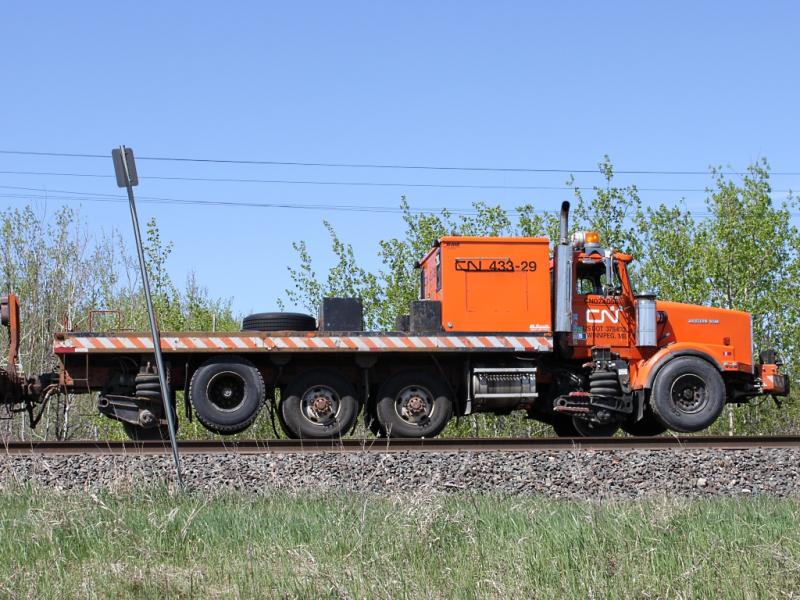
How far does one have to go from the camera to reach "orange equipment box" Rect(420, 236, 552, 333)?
1390 centimetres

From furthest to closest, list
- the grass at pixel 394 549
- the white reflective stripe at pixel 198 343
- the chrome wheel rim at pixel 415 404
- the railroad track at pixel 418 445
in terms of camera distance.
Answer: the chrome wheel rim at pixel 415 404, the white reflective stripe at pixel 198 343, the railroad track at pixel 418 445, the grass at pixel 394 549

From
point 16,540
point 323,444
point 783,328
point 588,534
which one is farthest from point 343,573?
point 783,328

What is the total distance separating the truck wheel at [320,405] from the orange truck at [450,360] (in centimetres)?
2

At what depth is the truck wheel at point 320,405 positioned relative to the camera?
44.7ft

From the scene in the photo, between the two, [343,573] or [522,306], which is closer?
[343,573]

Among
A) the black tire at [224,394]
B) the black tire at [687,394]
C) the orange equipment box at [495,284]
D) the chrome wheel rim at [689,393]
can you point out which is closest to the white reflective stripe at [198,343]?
the black tire at [224,394]

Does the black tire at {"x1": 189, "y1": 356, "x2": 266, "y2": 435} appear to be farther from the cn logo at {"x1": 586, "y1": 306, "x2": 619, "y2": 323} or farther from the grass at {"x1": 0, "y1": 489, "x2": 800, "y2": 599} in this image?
the grass at {"x1": 0, "y1": 489, "x2": 800, "y2": 599}

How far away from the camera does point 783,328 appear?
91.5 ft

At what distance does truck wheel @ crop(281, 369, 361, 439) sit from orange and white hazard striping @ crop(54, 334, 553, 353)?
2.05ft

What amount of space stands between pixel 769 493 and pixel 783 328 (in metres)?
19.6

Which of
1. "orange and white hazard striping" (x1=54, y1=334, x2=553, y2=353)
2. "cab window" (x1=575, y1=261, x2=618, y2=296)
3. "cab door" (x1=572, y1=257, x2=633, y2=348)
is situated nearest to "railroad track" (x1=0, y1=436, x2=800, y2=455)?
"orange and white hazard striping" (x1=54, y1=334, x2=553, y2=353)

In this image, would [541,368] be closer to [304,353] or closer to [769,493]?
[304,353]

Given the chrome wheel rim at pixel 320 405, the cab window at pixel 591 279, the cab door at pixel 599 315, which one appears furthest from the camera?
the cab window at pixel 591 279

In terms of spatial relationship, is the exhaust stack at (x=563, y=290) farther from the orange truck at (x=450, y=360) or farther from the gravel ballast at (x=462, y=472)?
the gravel ballast at (x=462, y=472)
